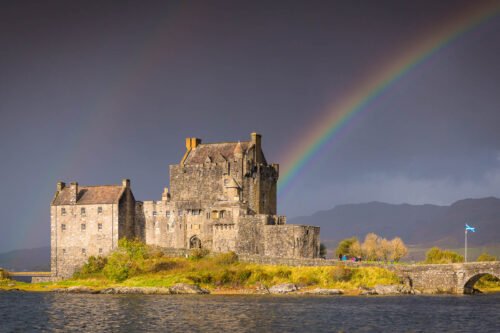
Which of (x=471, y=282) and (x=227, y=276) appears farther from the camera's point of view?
(x=227, y=276)

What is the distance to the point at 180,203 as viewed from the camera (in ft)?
402

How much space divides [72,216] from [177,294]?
23565 millimetres

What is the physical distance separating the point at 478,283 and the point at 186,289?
36906 mm

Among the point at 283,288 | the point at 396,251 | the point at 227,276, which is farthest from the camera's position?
the point at 396,251

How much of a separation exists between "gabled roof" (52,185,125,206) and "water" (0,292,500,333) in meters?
20.1

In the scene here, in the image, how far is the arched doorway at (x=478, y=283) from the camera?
331ft

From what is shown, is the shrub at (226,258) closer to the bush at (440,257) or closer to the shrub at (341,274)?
the shrub at (341,274)

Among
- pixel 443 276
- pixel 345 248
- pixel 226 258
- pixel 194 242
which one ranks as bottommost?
pixel 443 276

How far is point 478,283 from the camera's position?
11062 cm

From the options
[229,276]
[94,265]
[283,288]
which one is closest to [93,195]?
[94,265]

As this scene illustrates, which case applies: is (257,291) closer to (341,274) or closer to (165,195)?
(341,274)

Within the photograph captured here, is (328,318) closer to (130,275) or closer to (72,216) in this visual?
(130,275)

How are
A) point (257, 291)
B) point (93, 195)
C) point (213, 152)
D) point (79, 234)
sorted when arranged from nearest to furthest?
point (257, 291), point (79, 234), point (93, 195), point (213, 152)

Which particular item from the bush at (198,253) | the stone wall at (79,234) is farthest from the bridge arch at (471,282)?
the stone wall at (79,234)
